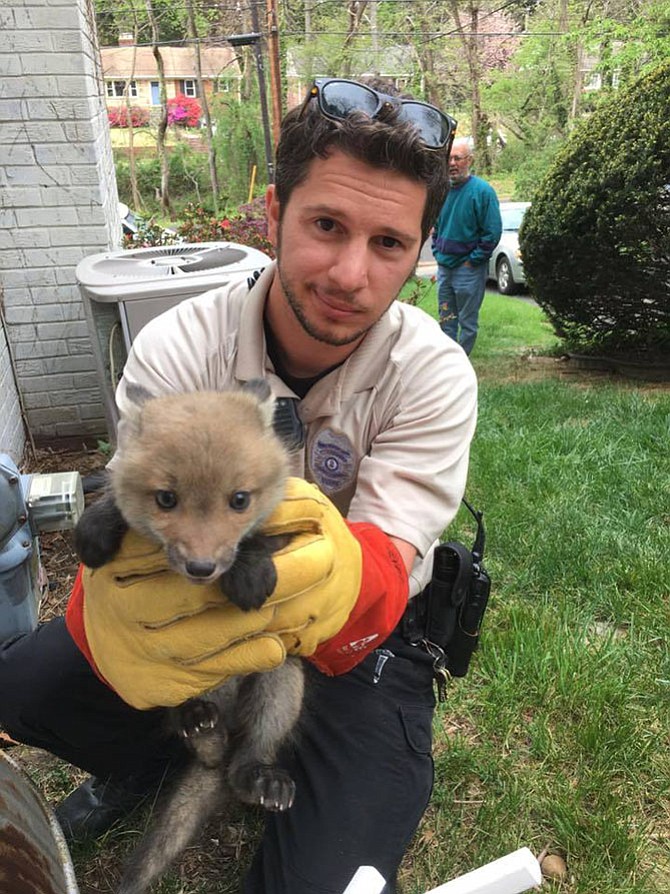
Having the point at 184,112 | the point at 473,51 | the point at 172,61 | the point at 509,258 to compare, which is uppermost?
the point at 172,61

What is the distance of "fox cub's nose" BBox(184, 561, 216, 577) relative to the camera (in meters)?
1.52

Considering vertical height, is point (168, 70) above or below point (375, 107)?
above

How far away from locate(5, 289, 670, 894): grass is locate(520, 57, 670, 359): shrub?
3160 millimetres

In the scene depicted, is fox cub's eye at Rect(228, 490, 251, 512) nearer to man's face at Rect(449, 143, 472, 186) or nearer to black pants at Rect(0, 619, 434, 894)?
black pants at Rect(0, 619, 434, 894)

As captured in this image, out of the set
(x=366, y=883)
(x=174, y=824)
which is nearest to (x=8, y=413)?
(x=174, y=824)

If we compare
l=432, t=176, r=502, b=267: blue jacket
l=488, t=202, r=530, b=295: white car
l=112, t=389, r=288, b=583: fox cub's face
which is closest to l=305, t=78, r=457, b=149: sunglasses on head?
l=112, t=389, r=288, b=583: fox cub's face

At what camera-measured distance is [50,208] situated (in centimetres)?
502

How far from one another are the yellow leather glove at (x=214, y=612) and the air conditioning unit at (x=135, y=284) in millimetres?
2521

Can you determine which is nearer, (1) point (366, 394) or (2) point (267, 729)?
(2) point (267, 729)

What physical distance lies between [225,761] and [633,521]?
2.72 metres

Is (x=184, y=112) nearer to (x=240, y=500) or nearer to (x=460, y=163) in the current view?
(x=460, y=163)

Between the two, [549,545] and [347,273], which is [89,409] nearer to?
[549,545]

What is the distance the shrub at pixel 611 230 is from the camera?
6707mm

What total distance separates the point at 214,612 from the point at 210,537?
0.96 ft
